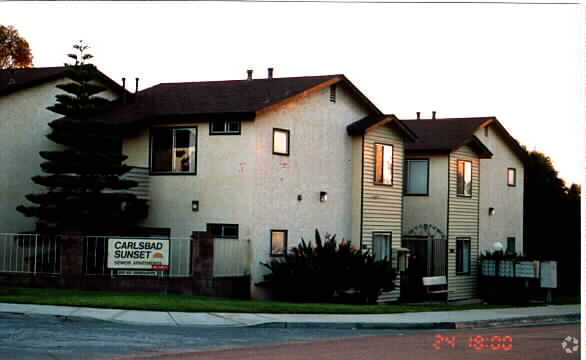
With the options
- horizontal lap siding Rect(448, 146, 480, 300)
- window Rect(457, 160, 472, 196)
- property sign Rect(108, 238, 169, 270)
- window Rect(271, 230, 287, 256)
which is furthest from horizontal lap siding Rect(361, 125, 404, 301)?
property sign Rect(108, 238, 169, 270)

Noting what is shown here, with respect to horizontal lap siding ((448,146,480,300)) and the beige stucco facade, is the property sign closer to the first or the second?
the beige stucco facade

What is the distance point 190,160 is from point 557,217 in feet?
68.6

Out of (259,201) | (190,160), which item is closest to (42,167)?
(190,160)

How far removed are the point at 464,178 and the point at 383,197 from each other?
5839 millimetres

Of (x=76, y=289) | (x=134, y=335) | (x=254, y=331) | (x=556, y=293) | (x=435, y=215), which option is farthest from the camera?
(x=556, y=293)

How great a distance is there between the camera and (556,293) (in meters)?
39.3

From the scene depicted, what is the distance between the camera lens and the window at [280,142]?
94.2ft

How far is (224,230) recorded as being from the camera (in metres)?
28.2

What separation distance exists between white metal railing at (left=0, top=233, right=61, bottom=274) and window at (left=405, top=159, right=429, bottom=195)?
14.7 m

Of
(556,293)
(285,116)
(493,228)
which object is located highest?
(285,116)

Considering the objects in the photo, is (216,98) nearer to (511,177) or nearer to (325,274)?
(325,274)

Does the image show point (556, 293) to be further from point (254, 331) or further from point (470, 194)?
point (254, 331)

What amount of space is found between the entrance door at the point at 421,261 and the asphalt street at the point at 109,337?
50.0 feet

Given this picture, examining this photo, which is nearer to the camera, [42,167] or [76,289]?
[76,289]
